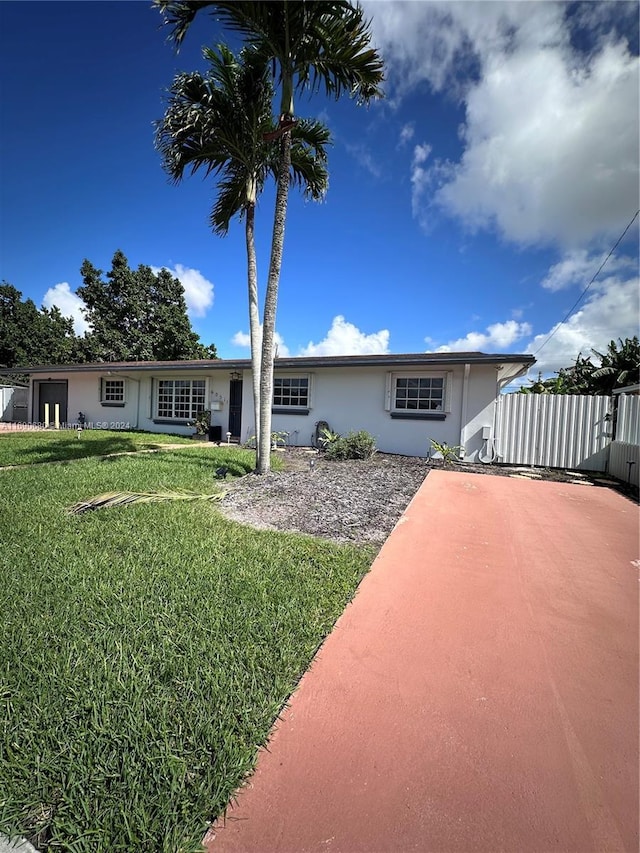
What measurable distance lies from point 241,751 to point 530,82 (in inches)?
419

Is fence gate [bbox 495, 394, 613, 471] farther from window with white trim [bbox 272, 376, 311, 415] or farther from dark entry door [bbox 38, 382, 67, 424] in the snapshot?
dark entry door [bbox 38, 382, 67, 424]

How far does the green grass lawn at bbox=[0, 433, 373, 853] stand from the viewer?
1321 millimetres

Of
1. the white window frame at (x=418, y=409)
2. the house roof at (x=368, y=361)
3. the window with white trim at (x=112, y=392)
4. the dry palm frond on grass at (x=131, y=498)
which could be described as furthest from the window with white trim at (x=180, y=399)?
the dry palm frond on grass at (x=131, y=498)

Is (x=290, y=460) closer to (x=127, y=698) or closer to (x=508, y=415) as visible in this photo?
(x=508, y=415)

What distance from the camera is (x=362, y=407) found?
35.8 ft

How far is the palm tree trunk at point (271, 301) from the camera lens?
267 inches

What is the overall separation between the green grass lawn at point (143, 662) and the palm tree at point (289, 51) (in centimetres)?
392

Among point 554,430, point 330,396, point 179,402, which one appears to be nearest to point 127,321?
point 179,402

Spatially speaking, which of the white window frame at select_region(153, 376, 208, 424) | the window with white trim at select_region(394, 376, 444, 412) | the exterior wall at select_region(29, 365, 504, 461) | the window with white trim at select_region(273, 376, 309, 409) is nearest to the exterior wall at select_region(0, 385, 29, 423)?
the exterior wall at select_region(29, 365, 504, 461)

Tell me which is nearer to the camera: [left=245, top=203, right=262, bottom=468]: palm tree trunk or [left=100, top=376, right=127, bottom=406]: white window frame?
[left=245, top=203, right=262, bottom=468]: palm tree trunk

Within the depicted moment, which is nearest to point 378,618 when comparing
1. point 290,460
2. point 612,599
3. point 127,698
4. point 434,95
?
point 127,698

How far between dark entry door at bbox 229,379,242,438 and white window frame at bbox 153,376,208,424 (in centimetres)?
113

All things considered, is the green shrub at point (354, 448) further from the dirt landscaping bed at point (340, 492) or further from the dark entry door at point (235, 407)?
the dark entry door at point (235, 407)

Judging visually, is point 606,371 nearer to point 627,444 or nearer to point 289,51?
point 627,444
